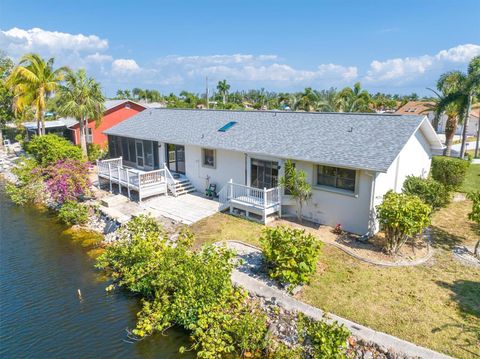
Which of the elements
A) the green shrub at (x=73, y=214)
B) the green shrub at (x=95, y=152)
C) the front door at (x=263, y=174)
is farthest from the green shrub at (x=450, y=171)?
the green shrub at (x=95, y=152)

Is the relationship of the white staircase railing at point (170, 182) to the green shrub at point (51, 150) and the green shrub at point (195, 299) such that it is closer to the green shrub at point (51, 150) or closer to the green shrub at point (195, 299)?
the green shrub at point (195, 299)

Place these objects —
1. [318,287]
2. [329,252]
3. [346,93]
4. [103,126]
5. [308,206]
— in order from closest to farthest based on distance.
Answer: [318,287] < [329,252] < [308,206] < [103,126] < [346,93]

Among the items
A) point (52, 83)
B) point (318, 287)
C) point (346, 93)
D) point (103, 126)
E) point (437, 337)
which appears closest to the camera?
point (437, 337)

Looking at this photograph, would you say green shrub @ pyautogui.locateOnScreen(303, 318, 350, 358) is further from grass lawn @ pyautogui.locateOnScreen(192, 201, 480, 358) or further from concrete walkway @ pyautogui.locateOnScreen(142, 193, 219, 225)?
concrete walkway @ pyautogui.locateOnScreen(142, 193, 219, 225)

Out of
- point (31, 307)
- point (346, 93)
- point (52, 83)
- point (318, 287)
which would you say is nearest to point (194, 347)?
point (318, 287)

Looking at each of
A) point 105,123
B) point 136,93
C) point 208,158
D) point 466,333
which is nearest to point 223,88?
point 136,93

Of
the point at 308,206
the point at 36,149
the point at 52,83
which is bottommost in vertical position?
the point at 308,206

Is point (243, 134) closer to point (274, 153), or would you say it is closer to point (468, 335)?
point (274, 153)
